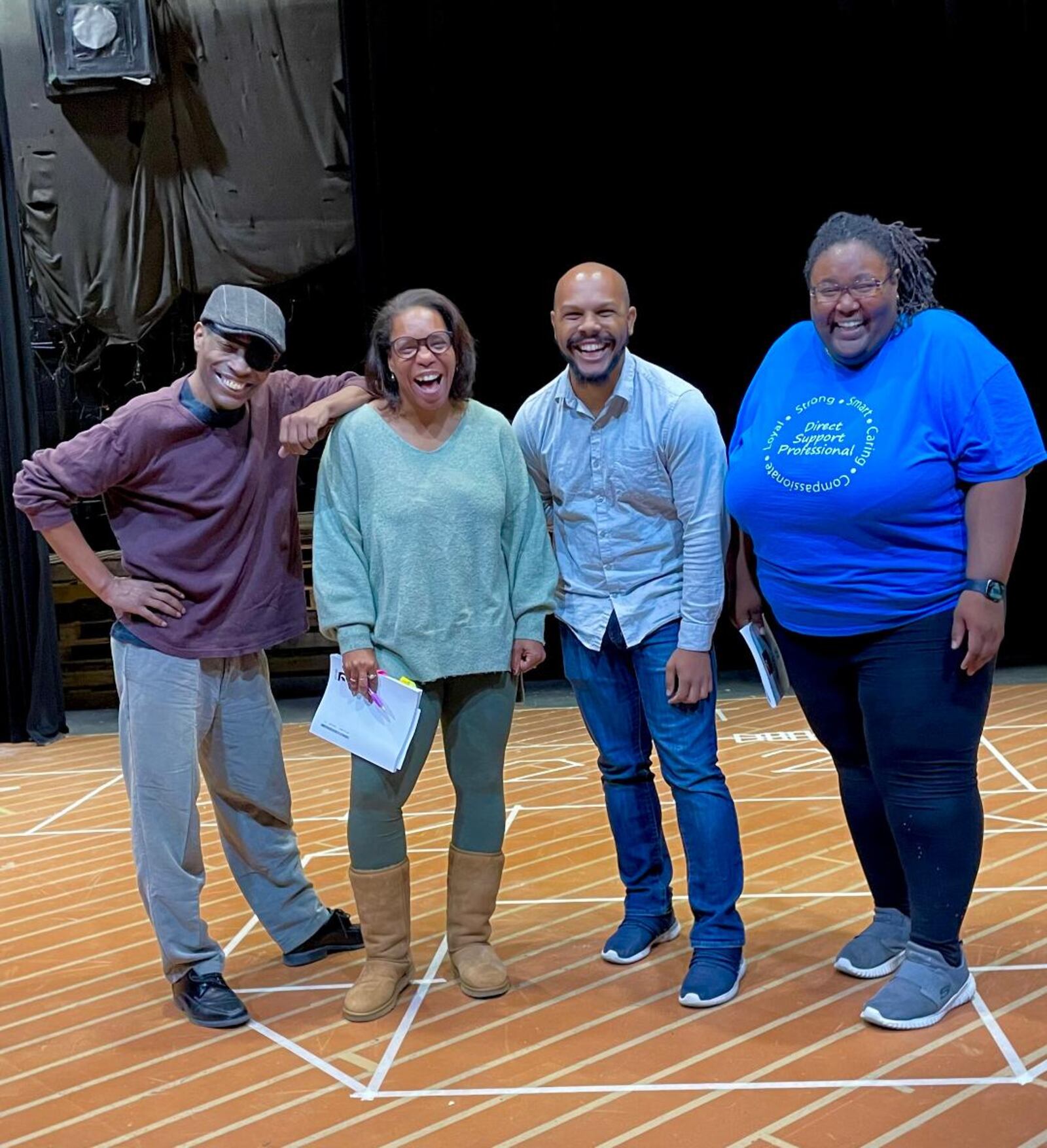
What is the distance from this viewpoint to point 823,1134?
187cm

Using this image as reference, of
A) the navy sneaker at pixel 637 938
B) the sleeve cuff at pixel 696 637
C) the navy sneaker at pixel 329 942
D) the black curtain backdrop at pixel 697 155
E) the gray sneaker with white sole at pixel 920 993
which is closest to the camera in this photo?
the gray sneaker with white sole at pixel 920 993

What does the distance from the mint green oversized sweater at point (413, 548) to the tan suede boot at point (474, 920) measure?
0.41m

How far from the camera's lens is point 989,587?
6.84 ft

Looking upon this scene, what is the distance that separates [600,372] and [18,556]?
15.1 ft

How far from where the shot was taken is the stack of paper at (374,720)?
2.36m

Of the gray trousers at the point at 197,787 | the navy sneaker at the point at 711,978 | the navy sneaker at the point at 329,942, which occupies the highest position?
the gray trousers at the point at 197,787

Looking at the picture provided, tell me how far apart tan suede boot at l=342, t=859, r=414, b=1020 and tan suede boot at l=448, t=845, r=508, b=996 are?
0.11 metres

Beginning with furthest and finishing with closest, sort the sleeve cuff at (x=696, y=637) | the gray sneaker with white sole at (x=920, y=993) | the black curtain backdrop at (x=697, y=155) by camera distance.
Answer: the black curtain backdrop at (x=697, y=155)
the sleeve cuff at (x=696, y=637)
the gray sneaker with white sole at (x=920, y=993)

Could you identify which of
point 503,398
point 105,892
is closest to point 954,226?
point 503,398

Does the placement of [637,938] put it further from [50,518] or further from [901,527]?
[50,518]

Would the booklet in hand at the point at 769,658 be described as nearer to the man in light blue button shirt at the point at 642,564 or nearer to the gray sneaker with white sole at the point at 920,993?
the man in light blue button shirt at the point at 642,564

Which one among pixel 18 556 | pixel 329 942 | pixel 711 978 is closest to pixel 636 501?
pixel 711 978

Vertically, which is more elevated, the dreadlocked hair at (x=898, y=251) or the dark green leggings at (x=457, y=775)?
the dreadlocked hair at (x=898, y=251)

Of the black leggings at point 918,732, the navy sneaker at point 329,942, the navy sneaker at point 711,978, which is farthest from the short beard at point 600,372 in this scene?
the navy sneaker at point 329,942
